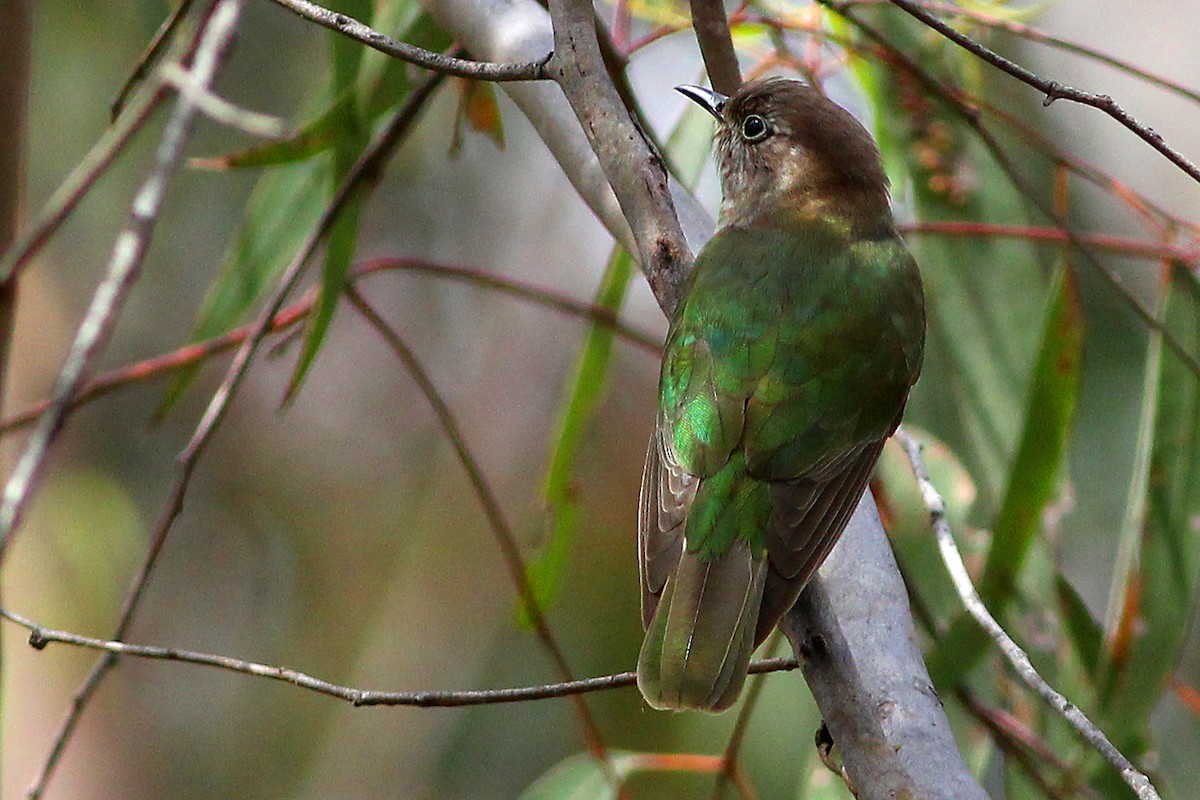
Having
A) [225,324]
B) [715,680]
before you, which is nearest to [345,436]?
[225,324]

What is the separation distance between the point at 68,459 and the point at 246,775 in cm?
166

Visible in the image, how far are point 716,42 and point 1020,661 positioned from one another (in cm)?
114

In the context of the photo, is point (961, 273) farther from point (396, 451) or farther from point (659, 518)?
point (396, 451)

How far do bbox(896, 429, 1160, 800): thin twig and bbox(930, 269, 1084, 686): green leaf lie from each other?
688 mm

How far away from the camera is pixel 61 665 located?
4.67m

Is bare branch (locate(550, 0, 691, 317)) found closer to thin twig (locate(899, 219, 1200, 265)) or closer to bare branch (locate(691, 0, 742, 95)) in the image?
bare branch (locate(691, 0, 742, 95))

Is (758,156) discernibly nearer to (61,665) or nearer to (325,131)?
(325,131)

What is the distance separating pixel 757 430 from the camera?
2242 millimetres

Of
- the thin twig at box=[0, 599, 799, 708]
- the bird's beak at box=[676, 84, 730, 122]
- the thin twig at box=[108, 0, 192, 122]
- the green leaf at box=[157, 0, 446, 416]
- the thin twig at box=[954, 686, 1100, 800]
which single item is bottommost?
the thin twig at box=[954, 686, 1100, 800]

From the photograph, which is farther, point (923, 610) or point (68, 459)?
point (68, 459)

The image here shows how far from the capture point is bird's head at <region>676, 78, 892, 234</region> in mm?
2742

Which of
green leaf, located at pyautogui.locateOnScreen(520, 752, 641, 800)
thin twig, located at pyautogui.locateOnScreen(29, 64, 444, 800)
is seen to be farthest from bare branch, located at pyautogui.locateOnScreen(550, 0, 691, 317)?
green leaf, located at pyautogui.locateOnScreen(520, 752, 641, 800)

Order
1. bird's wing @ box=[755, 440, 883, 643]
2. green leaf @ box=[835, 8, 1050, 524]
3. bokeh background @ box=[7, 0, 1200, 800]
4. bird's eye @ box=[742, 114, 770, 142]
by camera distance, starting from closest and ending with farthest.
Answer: bird's wing @ box=[755, 440, 883, 643] < bird's eye @ box=[742, 114, 770, 142] < green leaf @ box=[835, 8, 1050, 524] < bokeh background @ box=[7, 0, 1200, 800]

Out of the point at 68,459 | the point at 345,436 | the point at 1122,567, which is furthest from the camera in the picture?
the point at 345,436
